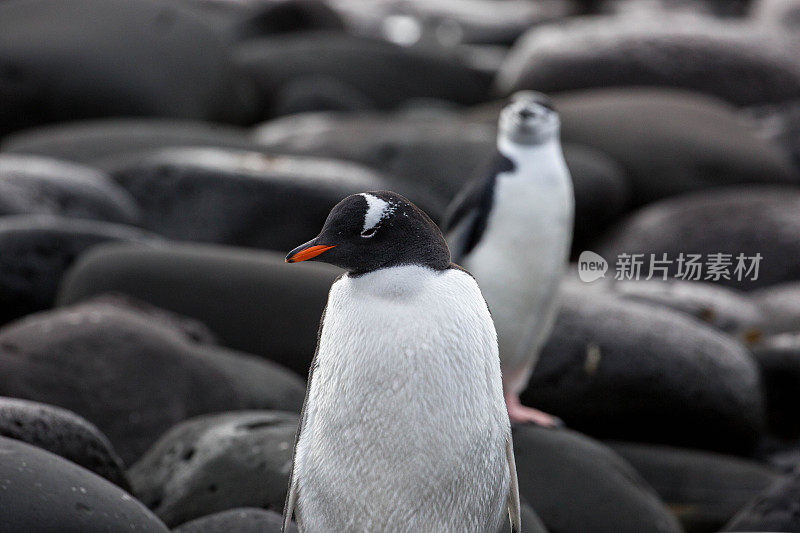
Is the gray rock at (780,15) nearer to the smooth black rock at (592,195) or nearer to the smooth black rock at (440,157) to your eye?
the smooth black rock at (592,195)

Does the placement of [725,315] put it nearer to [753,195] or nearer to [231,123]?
[753,195]

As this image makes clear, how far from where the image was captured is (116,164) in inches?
339

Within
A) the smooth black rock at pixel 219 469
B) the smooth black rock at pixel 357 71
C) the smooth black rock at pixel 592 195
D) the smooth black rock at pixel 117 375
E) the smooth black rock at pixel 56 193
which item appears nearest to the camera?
the smooth black rock at pixel 219 469

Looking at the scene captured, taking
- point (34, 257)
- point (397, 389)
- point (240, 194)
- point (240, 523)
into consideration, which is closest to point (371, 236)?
point (397, 389)

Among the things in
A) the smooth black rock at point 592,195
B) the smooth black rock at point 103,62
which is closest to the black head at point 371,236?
the smooth black rock at point 592,195

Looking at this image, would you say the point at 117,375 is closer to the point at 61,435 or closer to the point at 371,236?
the point at 61,435

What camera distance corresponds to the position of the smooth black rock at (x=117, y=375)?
4.62m

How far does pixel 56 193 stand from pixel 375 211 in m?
5.02

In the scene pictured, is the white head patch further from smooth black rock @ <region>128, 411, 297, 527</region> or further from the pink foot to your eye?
the pink foot

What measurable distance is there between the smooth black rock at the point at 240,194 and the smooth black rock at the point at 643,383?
211 centimetres

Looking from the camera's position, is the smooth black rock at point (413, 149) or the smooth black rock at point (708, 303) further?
the smooth black rock at point (413, 149)

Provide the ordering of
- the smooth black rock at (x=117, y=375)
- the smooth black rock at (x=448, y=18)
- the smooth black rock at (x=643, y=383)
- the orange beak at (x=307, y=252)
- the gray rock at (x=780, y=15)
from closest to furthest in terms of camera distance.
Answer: the orange beak at (x=307, y=252), the smooth black rock at (x=117, y=375), the smooth black rock at (x=643, y=383), the gray rock at (x=780, y=15), the smooth black rock at (x=448, y=18)

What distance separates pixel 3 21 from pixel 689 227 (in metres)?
6.60

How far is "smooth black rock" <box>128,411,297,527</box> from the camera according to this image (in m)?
3.90
